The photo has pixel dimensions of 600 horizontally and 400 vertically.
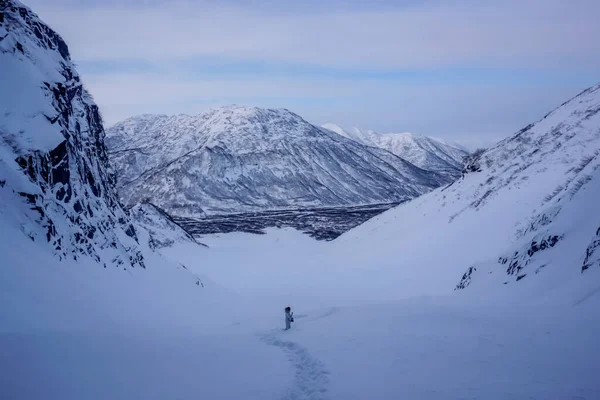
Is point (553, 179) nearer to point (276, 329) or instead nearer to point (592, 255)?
point (592, 255)

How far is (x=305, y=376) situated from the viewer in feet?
37.1

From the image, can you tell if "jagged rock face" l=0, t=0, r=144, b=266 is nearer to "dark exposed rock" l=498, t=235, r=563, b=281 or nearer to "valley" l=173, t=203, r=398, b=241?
"dark exposed rock" l=498, t=235, r=563, b=281

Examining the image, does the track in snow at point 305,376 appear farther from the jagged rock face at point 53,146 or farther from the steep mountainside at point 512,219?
the steep mountainside at point 512,219

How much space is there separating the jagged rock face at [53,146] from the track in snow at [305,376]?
9972mm

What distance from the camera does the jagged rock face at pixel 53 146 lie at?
53.7 ft

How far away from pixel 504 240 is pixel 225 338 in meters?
26.8

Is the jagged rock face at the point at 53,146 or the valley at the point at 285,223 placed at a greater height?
the valley at the point at 285,223

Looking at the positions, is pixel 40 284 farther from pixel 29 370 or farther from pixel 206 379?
pixel 206 379

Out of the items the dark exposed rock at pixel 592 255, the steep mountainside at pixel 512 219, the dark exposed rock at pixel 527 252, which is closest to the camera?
the dark exposed rock at pixel 592 255

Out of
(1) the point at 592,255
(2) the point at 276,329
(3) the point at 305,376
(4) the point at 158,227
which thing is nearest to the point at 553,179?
(1) the point at 592,255

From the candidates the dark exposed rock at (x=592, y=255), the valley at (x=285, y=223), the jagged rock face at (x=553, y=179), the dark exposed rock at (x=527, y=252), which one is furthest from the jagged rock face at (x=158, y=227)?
the dark exposed rock at (x=592, y=255)

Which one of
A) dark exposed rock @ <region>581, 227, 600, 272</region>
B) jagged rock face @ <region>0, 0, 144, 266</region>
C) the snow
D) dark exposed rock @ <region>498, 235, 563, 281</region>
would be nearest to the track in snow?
the snow

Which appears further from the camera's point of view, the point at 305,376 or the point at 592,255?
the point at 592,255

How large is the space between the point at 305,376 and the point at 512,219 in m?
32.0
